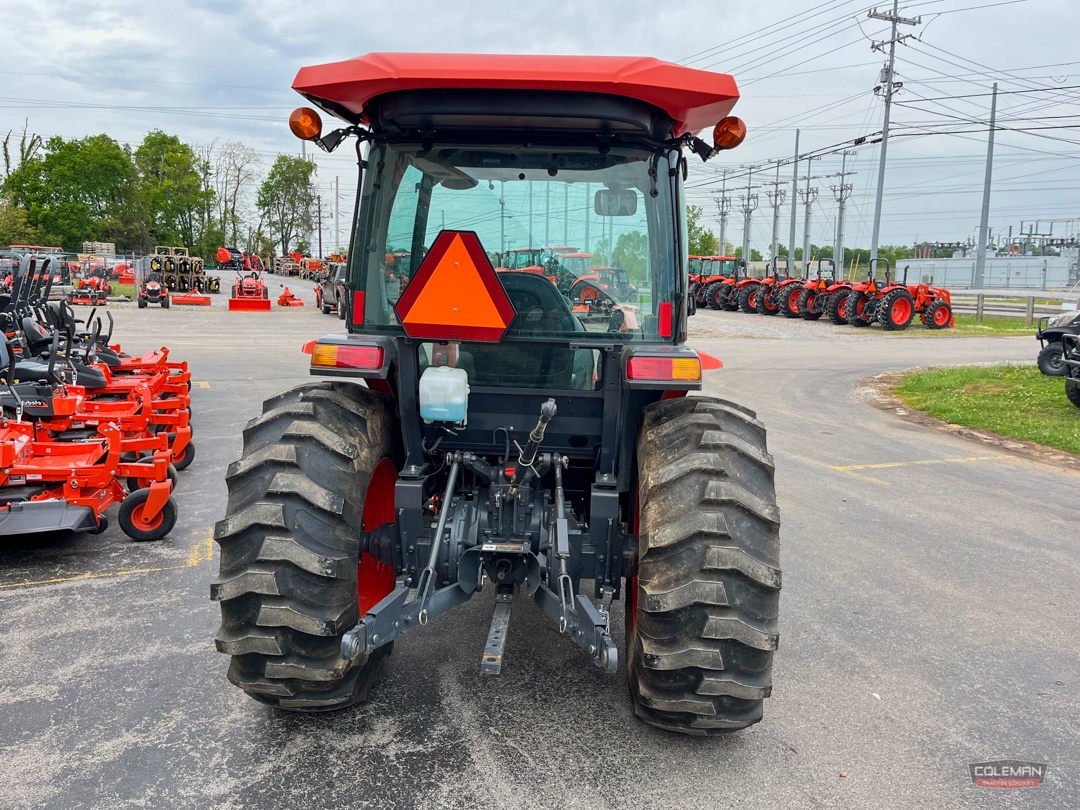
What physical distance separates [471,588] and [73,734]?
1611 mm

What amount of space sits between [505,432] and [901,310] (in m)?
26.0

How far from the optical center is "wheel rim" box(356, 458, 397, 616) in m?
3.63

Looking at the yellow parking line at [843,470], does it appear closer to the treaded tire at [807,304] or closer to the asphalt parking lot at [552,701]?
the asphalt parking lot at [552,701]

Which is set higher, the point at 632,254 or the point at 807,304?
the point at 632,254

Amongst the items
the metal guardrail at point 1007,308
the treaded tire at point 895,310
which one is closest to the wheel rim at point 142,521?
the treaded tire at point 895,310

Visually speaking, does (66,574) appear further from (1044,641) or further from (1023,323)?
(1023,323)

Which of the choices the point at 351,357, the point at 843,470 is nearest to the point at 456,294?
the point at 351,357

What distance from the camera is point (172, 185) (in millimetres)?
80438

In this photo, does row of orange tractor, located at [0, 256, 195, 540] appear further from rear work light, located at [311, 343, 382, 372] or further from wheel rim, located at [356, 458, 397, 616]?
rear work light, located at [311, 343, 382, 372]

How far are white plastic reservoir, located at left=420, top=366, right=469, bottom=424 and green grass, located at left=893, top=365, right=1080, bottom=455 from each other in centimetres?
889

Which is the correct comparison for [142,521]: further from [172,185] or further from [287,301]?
[172,185]

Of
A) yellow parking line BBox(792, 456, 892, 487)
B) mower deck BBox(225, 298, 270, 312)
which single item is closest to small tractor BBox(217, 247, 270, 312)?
mower deck BBox(225, 298, 270, 312)

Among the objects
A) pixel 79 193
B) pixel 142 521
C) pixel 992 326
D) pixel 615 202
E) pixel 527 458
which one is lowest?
pixel 142 521

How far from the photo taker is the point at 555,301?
3.33m
